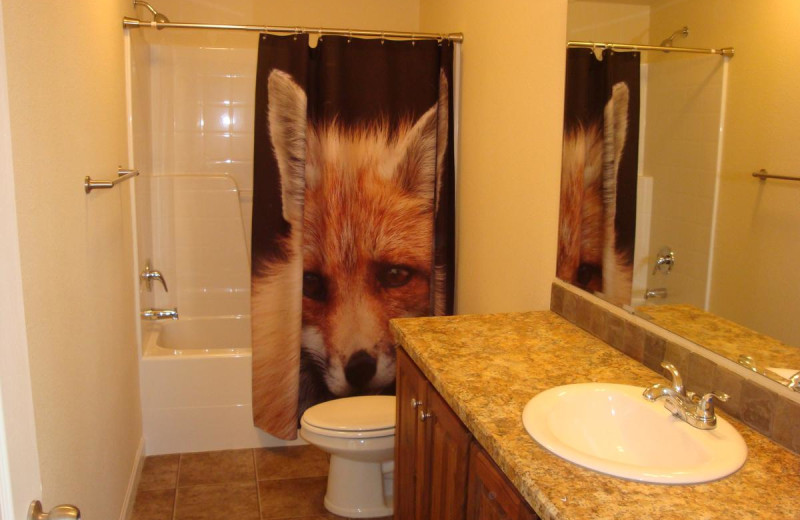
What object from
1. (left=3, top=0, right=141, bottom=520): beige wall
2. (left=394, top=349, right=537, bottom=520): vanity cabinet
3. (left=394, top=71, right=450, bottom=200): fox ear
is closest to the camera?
(left=394, top=349, right=537, bottom=520): vanity cabinet

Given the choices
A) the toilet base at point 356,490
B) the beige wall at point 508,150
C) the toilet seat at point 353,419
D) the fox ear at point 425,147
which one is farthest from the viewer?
the fox ear at point 425,147

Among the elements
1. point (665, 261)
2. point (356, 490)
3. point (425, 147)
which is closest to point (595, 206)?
point (665, 261)

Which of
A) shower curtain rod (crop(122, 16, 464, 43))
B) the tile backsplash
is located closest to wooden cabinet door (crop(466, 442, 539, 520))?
the tile backsplash

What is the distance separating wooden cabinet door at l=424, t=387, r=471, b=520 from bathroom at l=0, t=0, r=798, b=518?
65cm

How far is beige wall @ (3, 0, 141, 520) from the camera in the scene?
57.2 inches

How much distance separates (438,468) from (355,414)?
101cm

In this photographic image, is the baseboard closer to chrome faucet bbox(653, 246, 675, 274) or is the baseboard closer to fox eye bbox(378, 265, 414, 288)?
fox eye bbox(378, 265, 414, 288)

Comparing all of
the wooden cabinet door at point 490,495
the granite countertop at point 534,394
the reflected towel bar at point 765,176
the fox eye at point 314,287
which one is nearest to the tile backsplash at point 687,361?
the granite countertop at point 534,394

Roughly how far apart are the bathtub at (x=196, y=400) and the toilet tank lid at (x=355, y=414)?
2.06 feet

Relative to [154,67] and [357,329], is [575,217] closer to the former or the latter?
[357,329]

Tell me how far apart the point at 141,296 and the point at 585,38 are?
2.29 m

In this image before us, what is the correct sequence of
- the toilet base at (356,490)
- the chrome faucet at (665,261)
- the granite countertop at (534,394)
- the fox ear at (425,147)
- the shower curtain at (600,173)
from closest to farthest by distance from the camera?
1. the granite countertop at (534,394)
2. the chrome faucet at (665,261)
3. the shower curtain at (600,173)
4. the toilet base at (356,490)
5. the fox ear at (425,147)

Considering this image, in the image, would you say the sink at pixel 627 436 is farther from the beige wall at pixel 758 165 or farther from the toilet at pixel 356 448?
the toilet at pixel 356 448

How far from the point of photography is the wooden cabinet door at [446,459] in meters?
1.52
